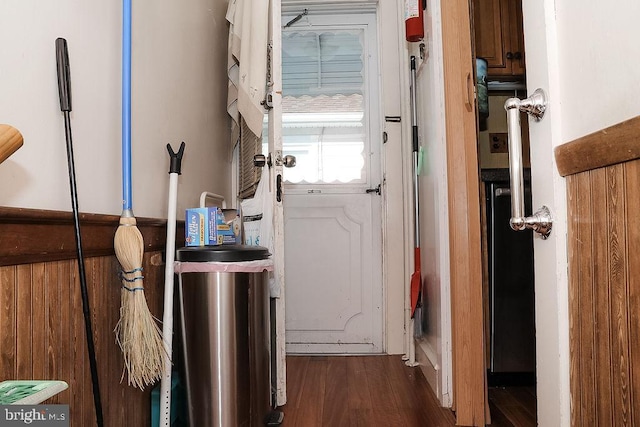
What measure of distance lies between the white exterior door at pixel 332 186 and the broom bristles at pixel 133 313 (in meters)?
1.62

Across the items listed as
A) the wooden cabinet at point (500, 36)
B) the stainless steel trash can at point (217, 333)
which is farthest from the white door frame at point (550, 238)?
the wooden cabinet at point (500, 36)

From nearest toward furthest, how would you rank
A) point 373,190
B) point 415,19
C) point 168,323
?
point 168,323, point 415,19, point 373,190

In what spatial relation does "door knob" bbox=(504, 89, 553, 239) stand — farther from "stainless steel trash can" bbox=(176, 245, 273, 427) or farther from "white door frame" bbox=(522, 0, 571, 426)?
"stainless steel trash can" bbox=(176, 245, 273, 427)

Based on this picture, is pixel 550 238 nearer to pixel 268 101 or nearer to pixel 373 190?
pixel 268 101

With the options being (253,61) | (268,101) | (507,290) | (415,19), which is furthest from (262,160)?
(507,290)

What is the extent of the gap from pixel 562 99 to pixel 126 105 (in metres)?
1.06

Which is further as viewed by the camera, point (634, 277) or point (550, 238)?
point (550, 238)

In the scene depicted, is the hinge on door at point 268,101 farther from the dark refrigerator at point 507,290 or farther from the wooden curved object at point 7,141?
the wooden curved object at point 7,141

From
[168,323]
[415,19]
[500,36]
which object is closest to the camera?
[168,323]

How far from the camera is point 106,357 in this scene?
121 centimetres

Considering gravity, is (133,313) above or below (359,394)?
above

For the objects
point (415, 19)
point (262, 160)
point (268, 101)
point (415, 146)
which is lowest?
point (262, 160)

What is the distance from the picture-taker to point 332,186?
2854 millimetres

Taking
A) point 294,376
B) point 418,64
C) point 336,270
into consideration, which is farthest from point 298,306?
point 418,64
